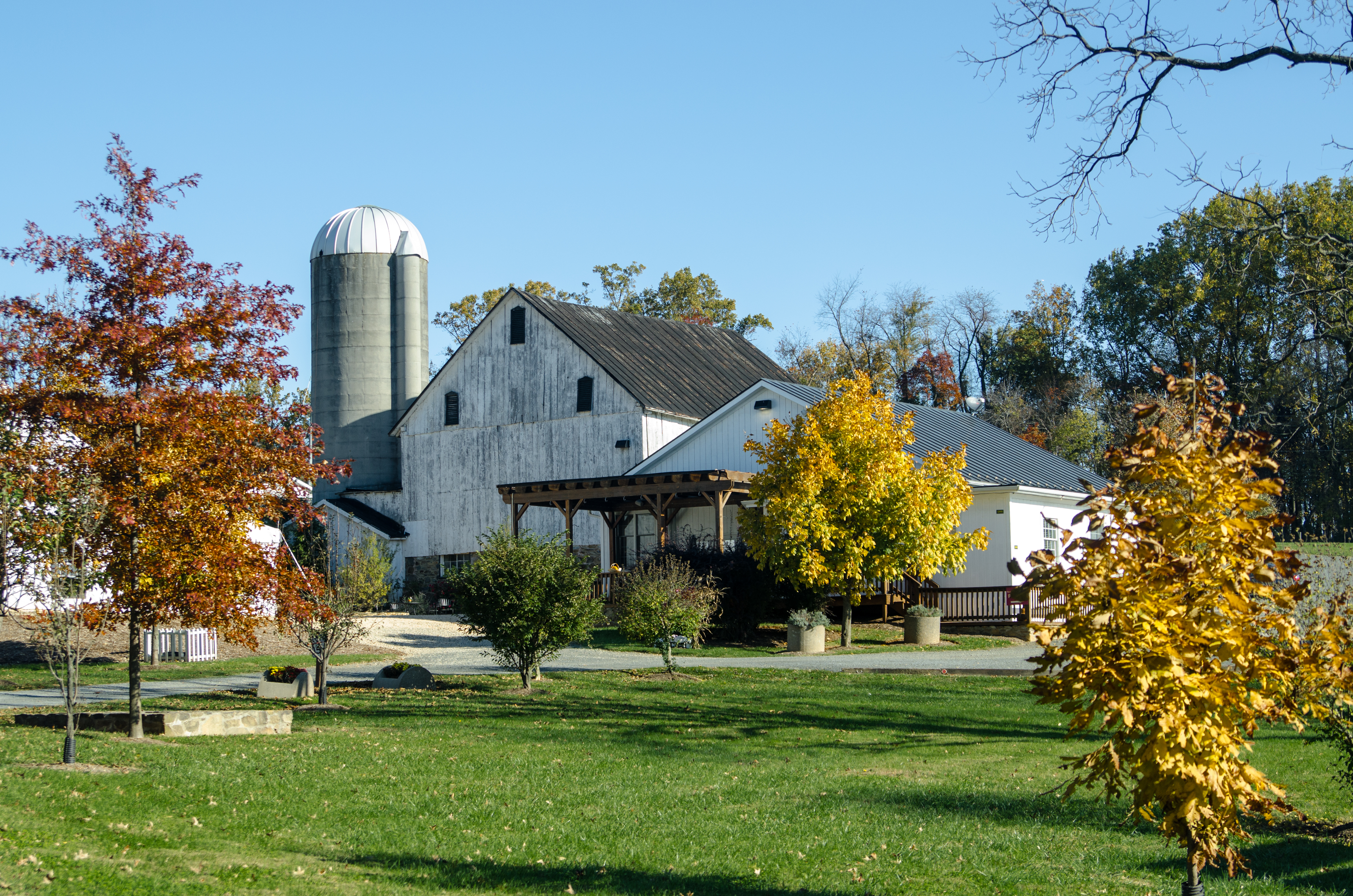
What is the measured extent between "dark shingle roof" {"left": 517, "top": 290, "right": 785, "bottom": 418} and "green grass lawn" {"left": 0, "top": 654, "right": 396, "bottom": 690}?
1498 centimetres

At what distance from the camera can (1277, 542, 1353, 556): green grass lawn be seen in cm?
3647

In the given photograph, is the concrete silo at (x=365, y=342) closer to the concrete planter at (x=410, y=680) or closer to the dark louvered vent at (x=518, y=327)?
the dark louvered vent at (x=518, y=327)

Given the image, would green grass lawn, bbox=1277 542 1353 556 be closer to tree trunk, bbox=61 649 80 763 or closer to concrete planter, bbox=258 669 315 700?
concrete planter, bbox=258 669 315 700

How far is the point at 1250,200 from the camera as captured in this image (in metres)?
9.73

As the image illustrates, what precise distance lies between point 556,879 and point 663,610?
1194 cm

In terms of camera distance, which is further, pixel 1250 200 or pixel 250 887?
pixel 1250 200

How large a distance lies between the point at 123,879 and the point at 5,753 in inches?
195

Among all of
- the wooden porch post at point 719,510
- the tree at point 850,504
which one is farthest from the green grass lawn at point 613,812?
the wooden porch post at point 719,510

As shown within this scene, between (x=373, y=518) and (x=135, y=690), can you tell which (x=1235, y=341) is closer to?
(x=373, y=518)

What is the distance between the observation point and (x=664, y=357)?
40062 millimetres

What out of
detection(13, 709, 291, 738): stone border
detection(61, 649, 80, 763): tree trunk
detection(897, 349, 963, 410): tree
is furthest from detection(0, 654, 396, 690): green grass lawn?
detection(897, 349, 963, 410): tree

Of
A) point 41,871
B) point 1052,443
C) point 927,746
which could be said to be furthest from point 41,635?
point 1052,443

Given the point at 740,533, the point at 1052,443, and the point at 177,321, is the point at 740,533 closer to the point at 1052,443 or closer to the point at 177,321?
the point at 177,321

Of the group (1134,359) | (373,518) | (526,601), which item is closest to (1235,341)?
(1134,359)
